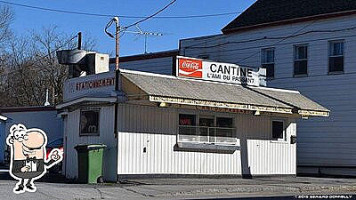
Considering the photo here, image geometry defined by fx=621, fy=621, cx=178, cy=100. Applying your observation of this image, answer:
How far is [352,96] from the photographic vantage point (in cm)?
2827

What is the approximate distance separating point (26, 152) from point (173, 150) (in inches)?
461

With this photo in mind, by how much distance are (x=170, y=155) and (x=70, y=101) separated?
4.09m

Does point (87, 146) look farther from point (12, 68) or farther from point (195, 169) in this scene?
point (12, 68)

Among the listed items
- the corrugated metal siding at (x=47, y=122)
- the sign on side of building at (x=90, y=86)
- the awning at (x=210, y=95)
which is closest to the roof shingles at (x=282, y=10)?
the awning at (x=210, y=95)

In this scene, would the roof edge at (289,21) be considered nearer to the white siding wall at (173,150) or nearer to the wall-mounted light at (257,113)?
the white siding wall at (173,150)

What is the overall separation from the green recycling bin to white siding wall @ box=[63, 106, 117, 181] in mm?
336

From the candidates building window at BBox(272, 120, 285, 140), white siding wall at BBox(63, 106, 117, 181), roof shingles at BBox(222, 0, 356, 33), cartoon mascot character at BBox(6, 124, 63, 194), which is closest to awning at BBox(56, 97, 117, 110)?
white siding wall at BBox(63, 106, 117, 181)

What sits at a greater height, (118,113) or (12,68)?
(12,68)

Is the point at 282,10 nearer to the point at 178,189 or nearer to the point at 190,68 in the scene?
the point at 190,68

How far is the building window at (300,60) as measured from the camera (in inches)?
1190

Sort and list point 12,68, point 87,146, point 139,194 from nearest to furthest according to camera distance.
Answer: point 139,194, point 87,146, point 12,68

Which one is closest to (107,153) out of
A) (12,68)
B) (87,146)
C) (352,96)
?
(87,146)

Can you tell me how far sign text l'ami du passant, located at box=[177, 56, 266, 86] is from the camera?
75.2ft

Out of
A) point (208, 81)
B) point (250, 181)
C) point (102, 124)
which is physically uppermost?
point (208, 81)
